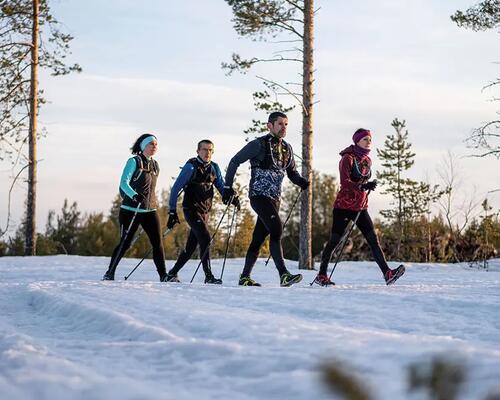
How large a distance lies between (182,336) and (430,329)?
6.07 feet

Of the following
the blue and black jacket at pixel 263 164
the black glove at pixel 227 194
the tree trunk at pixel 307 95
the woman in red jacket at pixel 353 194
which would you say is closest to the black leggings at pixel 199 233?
the black glove at pixel 227 194

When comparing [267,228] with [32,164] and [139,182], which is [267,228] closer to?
[139,182]

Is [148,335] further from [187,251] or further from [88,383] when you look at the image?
[187,251]

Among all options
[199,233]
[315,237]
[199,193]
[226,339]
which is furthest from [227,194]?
[315,237]

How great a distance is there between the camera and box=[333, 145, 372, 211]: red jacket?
29.3 feet

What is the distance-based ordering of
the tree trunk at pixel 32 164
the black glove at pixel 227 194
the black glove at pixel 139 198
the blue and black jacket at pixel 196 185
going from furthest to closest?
the tree trunk at pixel 32 164 → the blue and black jacket at pixel 196 185 → the black glove at pixel 139 198 → the black glove at pixel 227 194

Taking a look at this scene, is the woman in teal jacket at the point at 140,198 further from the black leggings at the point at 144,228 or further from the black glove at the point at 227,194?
the black glove at the point at 227,194

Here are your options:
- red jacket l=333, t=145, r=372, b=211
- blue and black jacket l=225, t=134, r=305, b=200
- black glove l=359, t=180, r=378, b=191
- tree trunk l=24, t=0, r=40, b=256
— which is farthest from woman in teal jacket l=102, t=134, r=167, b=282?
tree trunk l=24, t=0, r=40, b=256

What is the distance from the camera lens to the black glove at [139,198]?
925 centimetres

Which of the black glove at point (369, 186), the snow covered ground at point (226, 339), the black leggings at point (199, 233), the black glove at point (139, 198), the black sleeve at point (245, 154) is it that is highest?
the black sleeve at point (245, 154)

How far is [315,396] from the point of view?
2.81 metres

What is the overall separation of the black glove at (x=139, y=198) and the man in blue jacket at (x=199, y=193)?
1.16ft

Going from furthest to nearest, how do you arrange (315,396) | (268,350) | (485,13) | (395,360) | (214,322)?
(485,13) < (214,322) < (268,350) < (395,360) < (315,396)

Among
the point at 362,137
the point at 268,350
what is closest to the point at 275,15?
the point at 362,137
